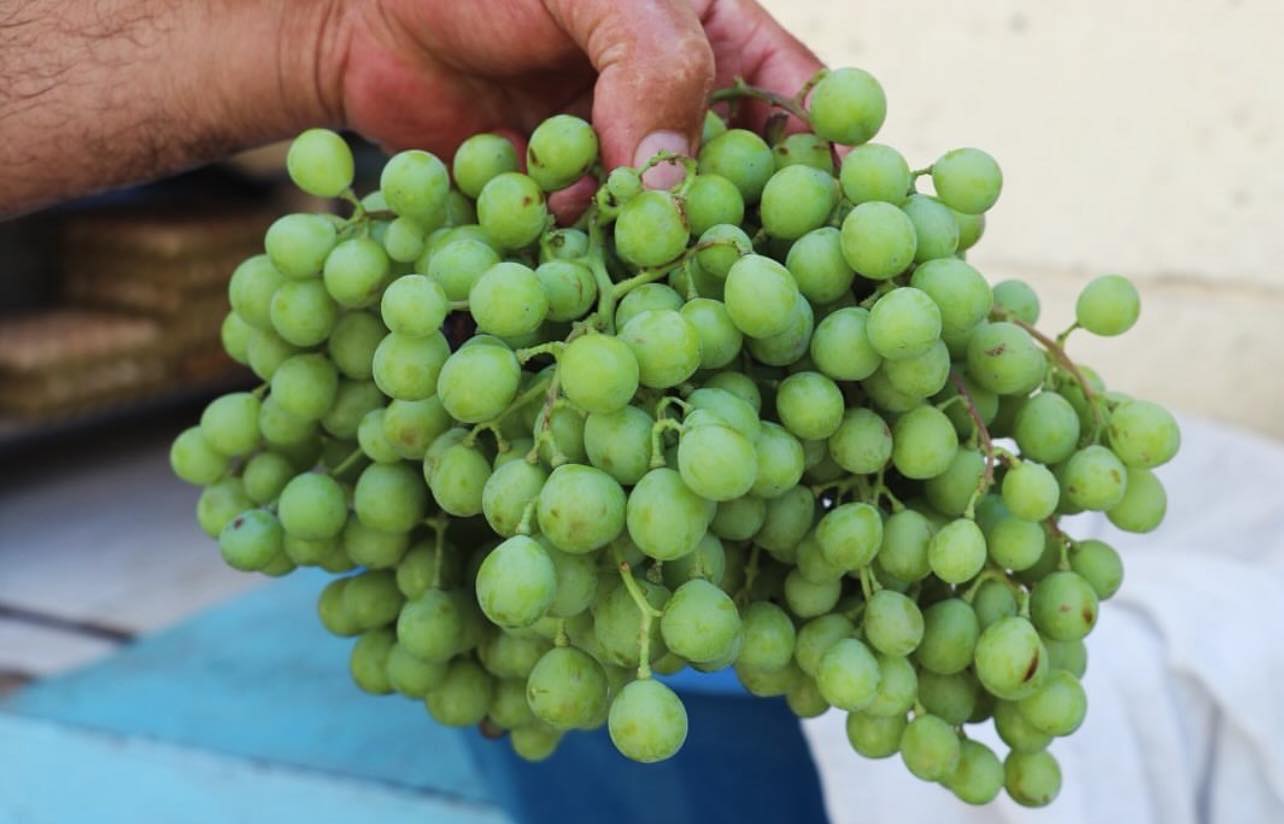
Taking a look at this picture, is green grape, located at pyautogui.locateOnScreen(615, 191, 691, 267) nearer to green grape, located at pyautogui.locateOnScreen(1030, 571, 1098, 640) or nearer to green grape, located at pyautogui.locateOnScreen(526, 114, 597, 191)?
green grape, located at pyautogui.locateOnScreen(526, 114, 597, 191)

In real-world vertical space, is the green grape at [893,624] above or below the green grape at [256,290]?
above

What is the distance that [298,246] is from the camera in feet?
2.25

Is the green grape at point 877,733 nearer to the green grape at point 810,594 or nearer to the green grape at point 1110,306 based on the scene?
the green grape at point 810,594

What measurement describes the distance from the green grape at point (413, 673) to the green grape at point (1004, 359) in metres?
0.35

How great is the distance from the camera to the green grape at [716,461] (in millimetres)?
524

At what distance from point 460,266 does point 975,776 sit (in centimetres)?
40

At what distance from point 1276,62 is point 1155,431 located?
4.74 ft

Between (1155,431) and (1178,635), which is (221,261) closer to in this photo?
(1178,635)

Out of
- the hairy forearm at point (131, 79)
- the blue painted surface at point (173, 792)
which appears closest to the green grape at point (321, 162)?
the hairy forearm at point (131, 79)

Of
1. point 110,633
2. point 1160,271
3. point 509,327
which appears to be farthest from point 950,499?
point 110,633

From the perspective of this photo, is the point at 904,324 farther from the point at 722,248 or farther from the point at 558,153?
the point at 558,153

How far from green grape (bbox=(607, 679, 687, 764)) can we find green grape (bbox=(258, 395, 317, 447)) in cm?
28

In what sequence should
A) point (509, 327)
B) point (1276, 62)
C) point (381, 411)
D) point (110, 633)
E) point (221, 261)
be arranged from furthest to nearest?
1. point (221, 261)
2. point (110, 633)
3. point (1276, 62)
4. point (381, 411)
5. point (509, 327)

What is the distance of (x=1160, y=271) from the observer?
2.00m
